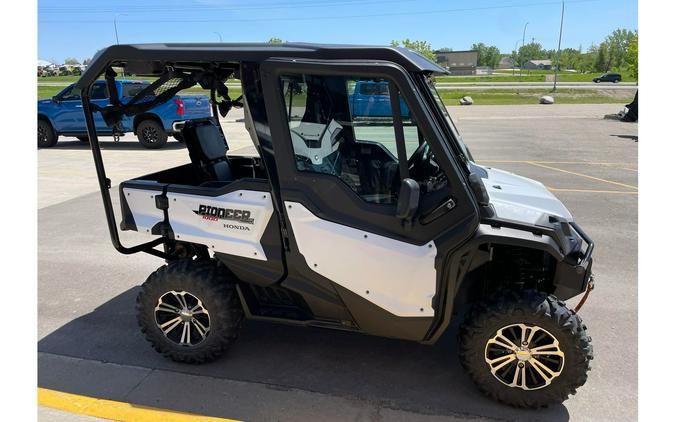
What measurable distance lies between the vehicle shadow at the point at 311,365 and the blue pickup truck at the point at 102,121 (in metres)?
9.98

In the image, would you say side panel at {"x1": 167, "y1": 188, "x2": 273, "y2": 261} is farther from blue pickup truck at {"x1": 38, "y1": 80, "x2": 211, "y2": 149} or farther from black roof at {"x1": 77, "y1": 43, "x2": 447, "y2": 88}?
blue pickup truck at {"x1": 38, "y1": 80, "x2": 211, "y2": 149}

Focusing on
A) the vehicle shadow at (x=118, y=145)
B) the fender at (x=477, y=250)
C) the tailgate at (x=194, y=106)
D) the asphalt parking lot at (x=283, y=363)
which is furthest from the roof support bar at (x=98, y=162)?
the vehicle shadow at (x=118, y=145)

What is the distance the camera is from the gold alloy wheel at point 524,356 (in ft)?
9.50

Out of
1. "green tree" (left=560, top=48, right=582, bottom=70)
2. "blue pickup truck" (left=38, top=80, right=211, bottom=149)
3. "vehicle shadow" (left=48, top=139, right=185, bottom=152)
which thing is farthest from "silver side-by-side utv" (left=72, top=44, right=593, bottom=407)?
"green tree" (left=560, top=48, right=582, bottom=70)

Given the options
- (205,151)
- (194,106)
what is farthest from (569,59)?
(205,151)

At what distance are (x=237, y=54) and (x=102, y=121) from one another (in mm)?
12311

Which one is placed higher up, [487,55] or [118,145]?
[487,55]

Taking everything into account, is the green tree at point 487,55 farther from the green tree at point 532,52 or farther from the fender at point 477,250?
the fender at point 477,250

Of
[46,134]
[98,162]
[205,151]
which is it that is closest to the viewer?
[98,162]

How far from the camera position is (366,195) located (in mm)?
2988

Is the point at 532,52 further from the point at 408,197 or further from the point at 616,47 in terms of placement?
the point at 408,197

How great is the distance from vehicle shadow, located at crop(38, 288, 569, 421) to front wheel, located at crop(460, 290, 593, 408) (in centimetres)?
14

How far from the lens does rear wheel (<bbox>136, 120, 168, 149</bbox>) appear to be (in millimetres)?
13539

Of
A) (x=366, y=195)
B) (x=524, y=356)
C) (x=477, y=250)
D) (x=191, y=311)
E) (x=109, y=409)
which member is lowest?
(x=109, y=409)
